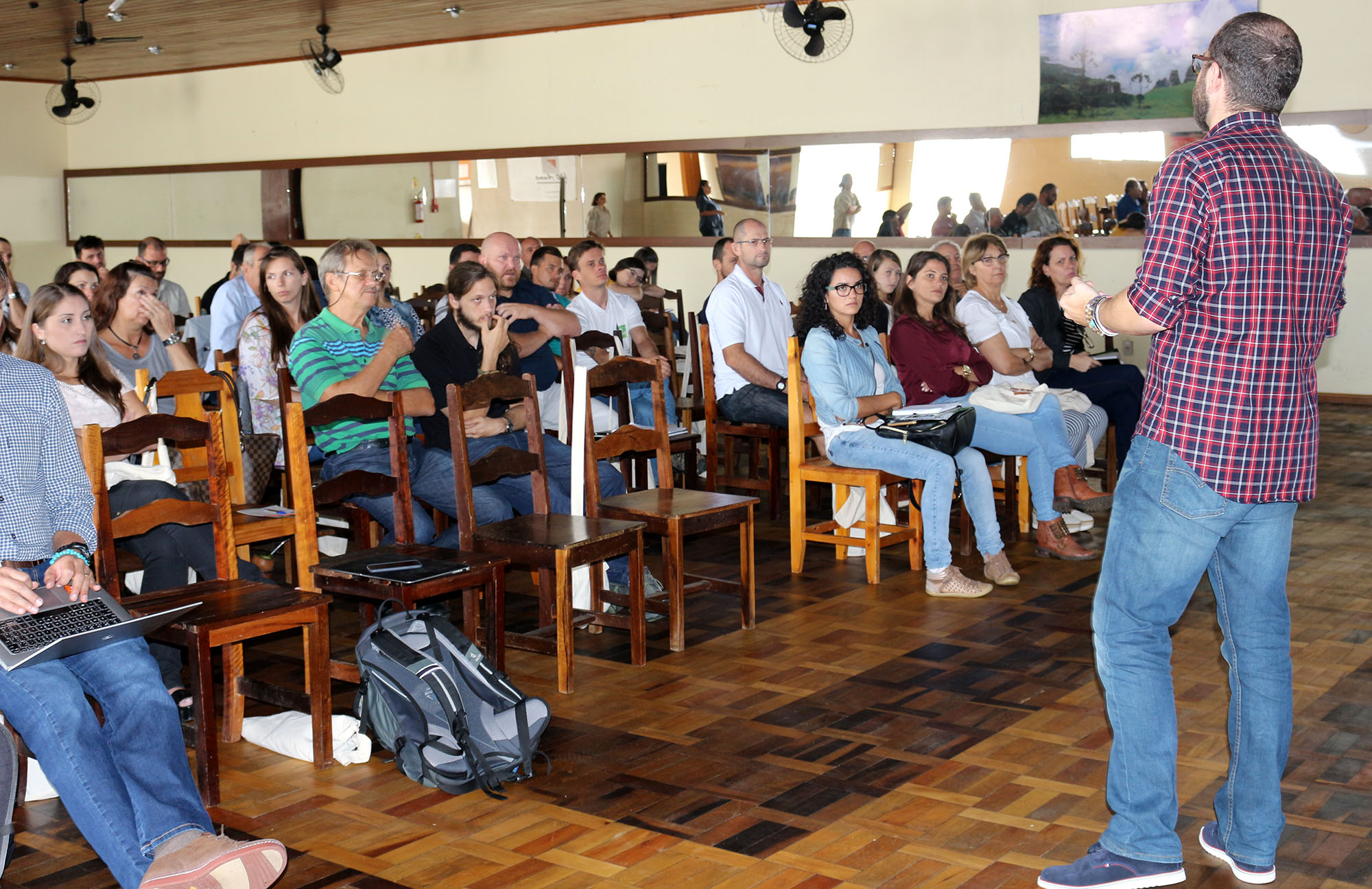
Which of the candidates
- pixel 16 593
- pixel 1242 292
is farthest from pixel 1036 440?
pixel 16 593

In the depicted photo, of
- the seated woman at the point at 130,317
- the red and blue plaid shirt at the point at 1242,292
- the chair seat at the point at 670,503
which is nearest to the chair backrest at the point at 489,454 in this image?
the chair seat at the point at 670,503

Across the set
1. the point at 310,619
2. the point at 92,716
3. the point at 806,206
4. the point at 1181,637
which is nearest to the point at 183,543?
the point at 310,619

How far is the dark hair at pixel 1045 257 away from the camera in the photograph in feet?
19.2

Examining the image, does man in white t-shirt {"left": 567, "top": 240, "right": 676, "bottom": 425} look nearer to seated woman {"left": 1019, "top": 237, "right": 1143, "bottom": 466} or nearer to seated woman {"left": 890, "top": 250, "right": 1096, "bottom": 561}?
seated woman {"left": 890, "top": 250, "right": 1096, "bottom": 561}

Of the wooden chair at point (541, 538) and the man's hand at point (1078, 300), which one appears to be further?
the wooden chair at point (541, 538)

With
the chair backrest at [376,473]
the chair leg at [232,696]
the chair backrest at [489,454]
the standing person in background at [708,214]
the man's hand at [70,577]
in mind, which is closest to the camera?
the man's hand at [70,577]

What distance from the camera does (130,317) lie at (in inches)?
188

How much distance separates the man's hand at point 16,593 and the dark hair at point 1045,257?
4.60m

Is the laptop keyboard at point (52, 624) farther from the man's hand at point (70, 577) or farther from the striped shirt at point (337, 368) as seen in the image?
the striped shirt at point (337, 368)

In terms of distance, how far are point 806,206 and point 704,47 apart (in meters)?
1.68

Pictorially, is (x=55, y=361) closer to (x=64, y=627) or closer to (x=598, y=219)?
(x=64, y=627)

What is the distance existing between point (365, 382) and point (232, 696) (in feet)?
3.37

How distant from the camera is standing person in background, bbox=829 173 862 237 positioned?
10.3 meters

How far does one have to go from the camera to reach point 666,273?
37.5 feet
